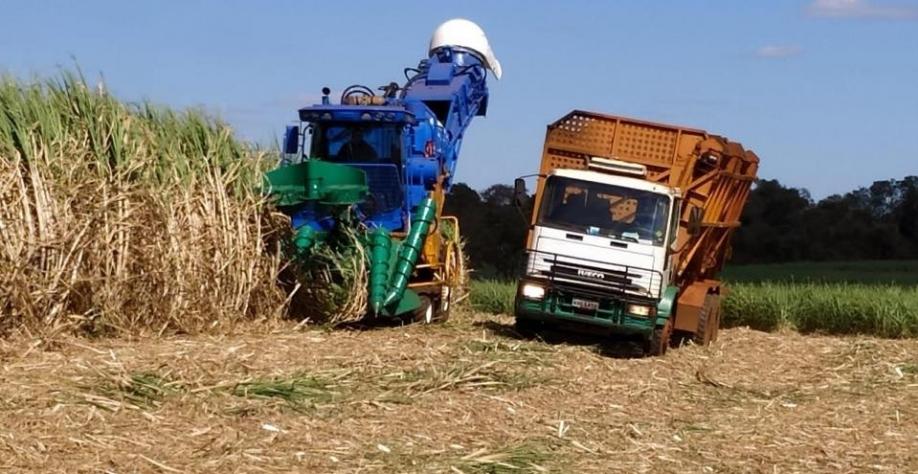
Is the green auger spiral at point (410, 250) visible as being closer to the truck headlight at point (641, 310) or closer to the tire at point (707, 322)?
the truck headlight at point (641, 310)

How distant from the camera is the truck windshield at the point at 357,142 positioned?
17.1 meters

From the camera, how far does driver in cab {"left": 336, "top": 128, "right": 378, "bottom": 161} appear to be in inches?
677

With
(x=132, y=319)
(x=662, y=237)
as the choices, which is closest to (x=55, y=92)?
(x=132, y=319)

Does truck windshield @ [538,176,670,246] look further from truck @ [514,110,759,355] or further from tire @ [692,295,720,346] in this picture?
tire @ [692,295,720,346]

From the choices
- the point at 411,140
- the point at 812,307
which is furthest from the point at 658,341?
the point at 812,307

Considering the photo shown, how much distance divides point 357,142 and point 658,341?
15.1 ft

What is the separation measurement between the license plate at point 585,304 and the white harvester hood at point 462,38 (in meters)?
6.69

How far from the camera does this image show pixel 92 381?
35.6 feet

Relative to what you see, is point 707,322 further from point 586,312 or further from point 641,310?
point 586,312

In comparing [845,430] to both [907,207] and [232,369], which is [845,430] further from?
[907,207]

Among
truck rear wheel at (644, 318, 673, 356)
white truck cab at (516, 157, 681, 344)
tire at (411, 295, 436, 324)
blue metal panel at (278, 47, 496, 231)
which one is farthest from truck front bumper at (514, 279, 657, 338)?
blue metal panel at (278, 47, 496, 231)

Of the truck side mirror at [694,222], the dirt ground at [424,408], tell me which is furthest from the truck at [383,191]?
the truck side mirror at [694,222]

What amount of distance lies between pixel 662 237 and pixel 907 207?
31747 millimetres

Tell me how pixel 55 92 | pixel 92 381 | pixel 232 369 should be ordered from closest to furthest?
pixel 92 381 < pixel 232 369 < pixel 55 92
